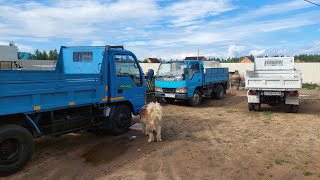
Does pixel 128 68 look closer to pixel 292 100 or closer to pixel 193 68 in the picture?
pixel 193 68

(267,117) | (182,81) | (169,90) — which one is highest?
(182,81)

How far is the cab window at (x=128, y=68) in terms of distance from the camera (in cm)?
809

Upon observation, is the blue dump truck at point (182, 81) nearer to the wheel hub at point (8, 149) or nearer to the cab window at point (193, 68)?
the cab window at point (193, 68)

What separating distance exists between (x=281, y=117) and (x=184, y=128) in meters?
4.13

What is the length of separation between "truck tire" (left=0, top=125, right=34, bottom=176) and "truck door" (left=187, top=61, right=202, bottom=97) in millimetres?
9217

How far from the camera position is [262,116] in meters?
11.4

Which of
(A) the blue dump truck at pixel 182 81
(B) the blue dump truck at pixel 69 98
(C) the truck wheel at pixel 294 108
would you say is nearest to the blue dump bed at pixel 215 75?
(A) the blue dump truck at pixel 182 81

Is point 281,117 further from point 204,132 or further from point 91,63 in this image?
point 91,63

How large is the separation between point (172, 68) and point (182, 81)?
107 cm

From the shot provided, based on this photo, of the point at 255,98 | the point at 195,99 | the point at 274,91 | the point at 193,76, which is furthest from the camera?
the point at 195,99

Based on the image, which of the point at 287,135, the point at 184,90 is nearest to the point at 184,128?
the point at 287,135

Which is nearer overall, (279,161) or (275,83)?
(279,161)

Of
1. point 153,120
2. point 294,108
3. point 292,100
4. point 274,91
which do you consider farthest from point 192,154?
point 294,108

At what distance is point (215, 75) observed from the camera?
1683 centimetres
